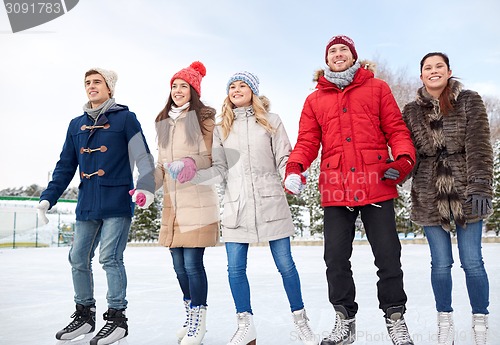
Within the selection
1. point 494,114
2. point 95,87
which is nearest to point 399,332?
point 95,87

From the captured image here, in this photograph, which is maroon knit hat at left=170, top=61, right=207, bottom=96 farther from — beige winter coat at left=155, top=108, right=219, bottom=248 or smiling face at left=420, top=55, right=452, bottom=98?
smiling face at left=420, top=55, right=452, bottom=98

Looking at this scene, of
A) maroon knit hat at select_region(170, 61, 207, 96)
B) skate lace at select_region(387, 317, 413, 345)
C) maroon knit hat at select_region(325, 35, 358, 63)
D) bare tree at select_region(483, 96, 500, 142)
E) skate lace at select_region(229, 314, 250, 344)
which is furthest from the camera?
bare tree at select_region(483, 96, 500, 142)

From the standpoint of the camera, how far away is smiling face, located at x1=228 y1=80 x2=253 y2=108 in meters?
3.10

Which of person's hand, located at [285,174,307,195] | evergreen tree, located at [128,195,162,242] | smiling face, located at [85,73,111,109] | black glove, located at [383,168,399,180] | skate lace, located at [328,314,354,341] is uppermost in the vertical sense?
smiling face, located at [85,73,111,109]

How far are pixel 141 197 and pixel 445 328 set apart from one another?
6.39 feet

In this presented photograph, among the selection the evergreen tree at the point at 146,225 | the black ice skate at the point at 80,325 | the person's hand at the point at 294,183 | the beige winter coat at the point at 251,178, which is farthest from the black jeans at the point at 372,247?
the evergreen tree at the point at 146,225

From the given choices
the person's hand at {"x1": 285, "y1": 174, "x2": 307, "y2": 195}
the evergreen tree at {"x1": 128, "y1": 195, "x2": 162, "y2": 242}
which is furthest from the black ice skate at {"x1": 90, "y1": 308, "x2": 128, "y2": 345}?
the evergreen tree at {"x1": 128, "y1": 195, "x2": 162, "y2": 242}

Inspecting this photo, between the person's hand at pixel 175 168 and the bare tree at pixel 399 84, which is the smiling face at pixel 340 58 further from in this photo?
the bare tree at pixel 399 84

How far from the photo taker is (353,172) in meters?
2.65

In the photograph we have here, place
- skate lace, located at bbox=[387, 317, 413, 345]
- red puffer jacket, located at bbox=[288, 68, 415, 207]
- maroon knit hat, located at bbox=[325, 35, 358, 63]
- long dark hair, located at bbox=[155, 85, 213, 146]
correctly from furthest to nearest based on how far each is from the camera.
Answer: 1. long dark hair, located at bbox=[155, 85, 213, 146]
2. maroon knit hat, located at bbox=[325, 35, 358, 63]
3. red puffer jacket, located at bbox=[288, 68, 415, 207]
4. skate lace, located at bbox=[387, 317, 413, 345]

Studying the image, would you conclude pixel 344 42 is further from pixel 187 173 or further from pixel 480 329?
pixel 480 329

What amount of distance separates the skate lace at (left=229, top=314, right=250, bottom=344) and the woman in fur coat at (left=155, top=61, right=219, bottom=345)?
0.92 ft

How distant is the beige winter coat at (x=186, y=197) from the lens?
3.05 meters

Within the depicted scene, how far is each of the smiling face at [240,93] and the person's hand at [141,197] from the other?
2.66 ft
